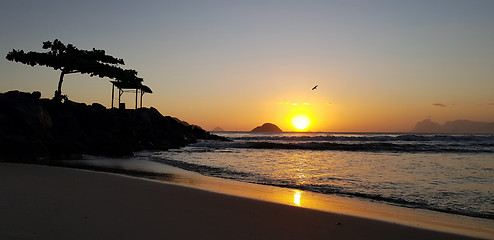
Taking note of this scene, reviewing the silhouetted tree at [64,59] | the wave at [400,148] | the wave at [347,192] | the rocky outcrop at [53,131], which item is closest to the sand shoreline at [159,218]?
the wave at [347,192]

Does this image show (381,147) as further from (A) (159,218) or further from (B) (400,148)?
(A) (159,218)

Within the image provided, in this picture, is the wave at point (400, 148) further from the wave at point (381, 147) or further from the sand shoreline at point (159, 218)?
the sand shoreline at point (159, 218)

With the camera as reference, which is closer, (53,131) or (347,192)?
(347,192)

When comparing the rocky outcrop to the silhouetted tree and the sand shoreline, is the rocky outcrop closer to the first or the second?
the silhouetted tree

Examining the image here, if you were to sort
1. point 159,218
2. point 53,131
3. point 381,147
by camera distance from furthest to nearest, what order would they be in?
point 381,147 < point 53,131 < point 159,218

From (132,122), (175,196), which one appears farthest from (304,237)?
(132,122)

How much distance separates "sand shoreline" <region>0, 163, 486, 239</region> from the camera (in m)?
4.54

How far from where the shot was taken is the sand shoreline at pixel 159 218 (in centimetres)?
454

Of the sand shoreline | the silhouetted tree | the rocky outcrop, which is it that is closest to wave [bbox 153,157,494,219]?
the sand shoreline

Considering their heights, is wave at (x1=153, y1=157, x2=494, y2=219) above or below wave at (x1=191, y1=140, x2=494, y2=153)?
below

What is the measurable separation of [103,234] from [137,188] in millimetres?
4264

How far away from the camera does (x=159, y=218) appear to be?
213 inches

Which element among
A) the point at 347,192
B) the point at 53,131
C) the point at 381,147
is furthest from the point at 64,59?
the point at 381,147

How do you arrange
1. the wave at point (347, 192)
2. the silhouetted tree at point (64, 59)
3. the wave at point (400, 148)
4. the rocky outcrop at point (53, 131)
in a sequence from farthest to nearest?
the wave at point (400, 148)
the silhouetted tree at point (64, 59)
the rocky outcrop at point (53, 131)
the wave at point (347, 192)
